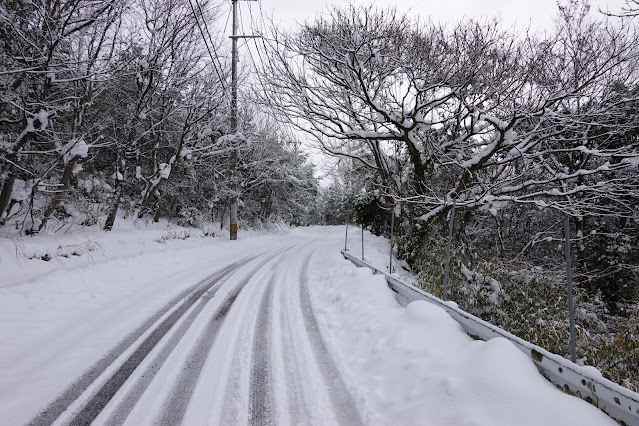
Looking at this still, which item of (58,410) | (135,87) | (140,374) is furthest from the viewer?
(135,87)

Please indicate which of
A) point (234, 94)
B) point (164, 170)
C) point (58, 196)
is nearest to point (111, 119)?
point (164, 170)

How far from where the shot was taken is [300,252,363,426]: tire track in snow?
8.26 feet

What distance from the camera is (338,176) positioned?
21.5 metres

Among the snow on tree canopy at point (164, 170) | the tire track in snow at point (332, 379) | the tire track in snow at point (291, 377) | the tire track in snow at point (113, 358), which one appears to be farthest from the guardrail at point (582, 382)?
the snow on tree canopy at point (164, 170)

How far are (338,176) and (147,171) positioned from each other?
40.0ft

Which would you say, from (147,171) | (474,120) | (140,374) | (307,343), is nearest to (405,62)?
(474,120)

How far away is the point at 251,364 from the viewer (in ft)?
10.8

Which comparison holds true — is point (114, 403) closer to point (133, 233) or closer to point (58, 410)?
point (58, 410)

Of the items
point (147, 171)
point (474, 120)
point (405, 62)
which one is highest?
point (405, 62)

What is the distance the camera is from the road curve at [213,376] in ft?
8.05

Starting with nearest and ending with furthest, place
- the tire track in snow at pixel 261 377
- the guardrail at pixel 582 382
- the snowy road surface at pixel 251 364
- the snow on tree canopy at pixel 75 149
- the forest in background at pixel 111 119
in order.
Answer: the guardrail at pixel 582 382 → the snowy road surface at pixel 251 364 → the tire track in snow at pixel 261 377 → the forest in background at pixel 111 119 → the snow on tree canopy at pixel 75 149

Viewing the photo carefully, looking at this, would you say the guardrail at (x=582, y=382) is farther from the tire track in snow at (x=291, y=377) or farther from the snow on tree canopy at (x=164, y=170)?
the snow on tree canopy at (x=164, y=170)

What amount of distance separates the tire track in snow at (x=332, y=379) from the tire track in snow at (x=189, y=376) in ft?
4.33

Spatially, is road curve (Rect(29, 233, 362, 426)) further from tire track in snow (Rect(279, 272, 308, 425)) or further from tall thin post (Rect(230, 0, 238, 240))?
tall thin post (Rect(230, 0, 238, 240))
